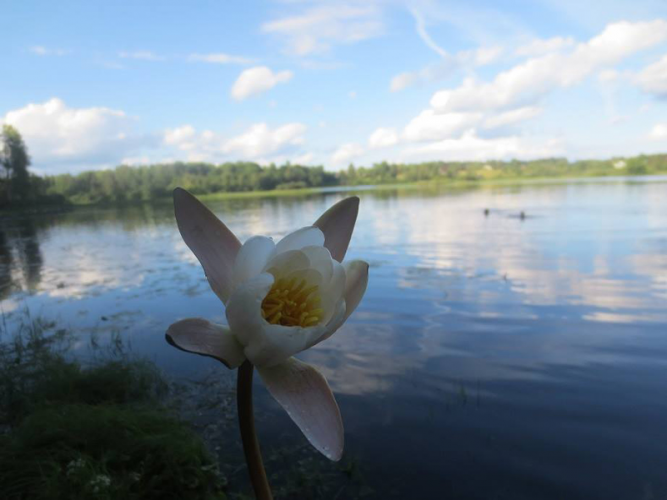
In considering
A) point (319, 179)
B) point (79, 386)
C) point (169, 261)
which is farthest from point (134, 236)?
point (319, 179)

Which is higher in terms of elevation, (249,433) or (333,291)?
(333,291)

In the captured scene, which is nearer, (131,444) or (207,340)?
(207,340)

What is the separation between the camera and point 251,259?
32.4 inches

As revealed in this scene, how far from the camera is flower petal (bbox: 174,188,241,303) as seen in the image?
81cm

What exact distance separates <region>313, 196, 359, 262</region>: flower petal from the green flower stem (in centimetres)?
31

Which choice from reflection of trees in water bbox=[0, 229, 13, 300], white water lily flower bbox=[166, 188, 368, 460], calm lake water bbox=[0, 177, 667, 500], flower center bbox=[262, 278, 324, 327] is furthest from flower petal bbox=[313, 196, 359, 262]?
reflection of trees in water bbox=[0, 229, 13, 300]

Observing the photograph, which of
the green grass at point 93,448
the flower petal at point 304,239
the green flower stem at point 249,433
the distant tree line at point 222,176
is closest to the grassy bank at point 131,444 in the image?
the green grass at point 93,448

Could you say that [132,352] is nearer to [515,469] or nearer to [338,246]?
[515,469]

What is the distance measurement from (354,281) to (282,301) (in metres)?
0.16

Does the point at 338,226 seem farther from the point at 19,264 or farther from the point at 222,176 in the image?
the point at 222,176

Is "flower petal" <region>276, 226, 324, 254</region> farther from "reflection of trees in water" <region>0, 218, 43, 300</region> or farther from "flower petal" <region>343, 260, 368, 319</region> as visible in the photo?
"reflection of trees in water" <region>0, 218, 43, 300</region>

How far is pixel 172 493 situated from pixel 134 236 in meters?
21.8

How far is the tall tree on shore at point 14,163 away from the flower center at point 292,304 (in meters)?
62.0

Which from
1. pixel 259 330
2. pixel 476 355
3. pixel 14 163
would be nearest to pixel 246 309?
pixel 259 330
